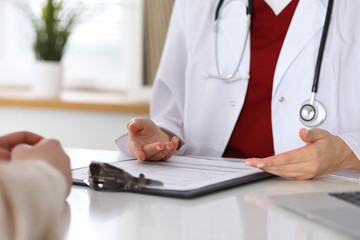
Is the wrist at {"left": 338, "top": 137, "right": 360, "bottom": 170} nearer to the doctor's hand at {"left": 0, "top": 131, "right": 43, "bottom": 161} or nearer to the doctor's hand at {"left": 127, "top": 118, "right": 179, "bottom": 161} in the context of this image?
the doctor's hand at {"left": 127, "top": 118, "right": 179, "bottom": 161}

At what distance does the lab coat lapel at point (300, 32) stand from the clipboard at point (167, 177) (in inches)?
15.4

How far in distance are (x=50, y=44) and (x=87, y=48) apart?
0.33 metres

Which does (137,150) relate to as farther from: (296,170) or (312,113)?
(312,113)

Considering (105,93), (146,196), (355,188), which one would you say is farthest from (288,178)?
(105,93)

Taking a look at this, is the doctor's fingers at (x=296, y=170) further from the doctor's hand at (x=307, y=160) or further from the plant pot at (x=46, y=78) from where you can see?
the plant pot at (x=46, y=78)

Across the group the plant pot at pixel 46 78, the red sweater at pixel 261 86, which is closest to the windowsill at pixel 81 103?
the plant pot at pixel 46 78

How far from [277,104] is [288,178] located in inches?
15.3

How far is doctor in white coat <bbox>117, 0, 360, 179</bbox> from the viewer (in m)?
1.02

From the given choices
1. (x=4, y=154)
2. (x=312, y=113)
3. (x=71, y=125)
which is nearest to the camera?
(x=4, y=154)

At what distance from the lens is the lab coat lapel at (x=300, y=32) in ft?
4.29

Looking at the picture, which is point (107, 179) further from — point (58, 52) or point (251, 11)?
point (58, 52)

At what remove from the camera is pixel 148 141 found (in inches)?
46.6

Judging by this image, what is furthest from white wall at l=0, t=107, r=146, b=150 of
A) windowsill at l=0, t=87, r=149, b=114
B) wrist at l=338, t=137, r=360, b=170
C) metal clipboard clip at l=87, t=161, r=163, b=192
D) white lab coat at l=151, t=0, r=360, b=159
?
metal clipboard clip at l=87, t=161, r=163, b=192

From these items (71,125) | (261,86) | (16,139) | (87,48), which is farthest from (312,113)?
(87,48)
